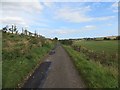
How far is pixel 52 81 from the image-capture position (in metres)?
13.0

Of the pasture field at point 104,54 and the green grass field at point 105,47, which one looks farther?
the green grass field at point 105,47

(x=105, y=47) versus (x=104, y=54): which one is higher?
(x=105, y=47)

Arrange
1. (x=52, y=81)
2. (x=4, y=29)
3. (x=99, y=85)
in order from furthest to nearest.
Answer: (x=4, y=29), (x=52, y=81), (x=99, y=85)

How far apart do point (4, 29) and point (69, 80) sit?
48.1m

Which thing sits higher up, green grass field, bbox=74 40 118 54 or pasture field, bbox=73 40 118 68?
green grass field, bbox=74 40 118 54

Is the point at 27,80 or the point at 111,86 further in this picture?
the point at 27,80

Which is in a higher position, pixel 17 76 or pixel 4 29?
pixel 4 29

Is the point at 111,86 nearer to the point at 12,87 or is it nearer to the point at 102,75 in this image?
the point at 102,75

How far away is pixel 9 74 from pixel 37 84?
299 centimetres

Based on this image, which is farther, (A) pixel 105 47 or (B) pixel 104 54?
(A) pixel 105 47

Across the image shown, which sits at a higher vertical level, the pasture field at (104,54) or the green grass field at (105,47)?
the green grass field at (105,47)

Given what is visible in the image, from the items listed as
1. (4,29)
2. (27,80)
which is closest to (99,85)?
(27,80)


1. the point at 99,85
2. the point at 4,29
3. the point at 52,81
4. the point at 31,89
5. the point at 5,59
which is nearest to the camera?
the point at 31,89

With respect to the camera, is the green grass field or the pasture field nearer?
the pasture field
